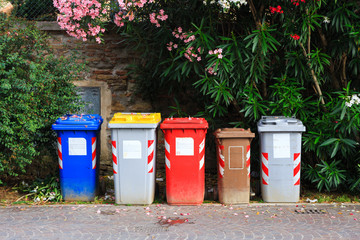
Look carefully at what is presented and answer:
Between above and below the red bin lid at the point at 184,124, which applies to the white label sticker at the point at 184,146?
below

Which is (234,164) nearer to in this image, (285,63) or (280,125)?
(280,125)

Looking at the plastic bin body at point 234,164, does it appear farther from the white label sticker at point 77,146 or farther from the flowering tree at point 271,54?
the white label sticker at point 77,146

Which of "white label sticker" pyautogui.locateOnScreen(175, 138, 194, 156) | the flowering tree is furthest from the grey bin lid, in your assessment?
"white label sticker" pyautogui.locateOnScreen(175, 138, 194, 156)

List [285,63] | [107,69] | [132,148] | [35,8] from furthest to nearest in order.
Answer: [35,8] < [107,69] < [285,63] < [132,148]

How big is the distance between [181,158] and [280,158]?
147cm

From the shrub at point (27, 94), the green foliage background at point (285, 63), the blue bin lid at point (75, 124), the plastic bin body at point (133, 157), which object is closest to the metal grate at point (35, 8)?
the shrub at point (27, 94)

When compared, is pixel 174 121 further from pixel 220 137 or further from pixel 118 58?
pixel 118 58

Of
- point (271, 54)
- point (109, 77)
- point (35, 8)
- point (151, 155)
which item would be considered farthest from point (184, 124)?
point (35, 8)

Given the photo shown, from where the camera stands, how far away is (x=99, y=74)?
889 cm

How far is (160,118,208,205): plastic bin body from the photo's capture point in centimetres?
680

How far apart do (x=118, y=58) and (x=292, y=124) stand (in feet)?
12.0

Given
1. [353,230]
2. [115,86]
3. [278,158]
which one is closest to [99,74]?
[115,86]

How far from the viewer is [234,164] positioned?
6.83m

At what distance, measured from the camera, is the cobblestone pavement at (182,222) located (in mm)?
5594
